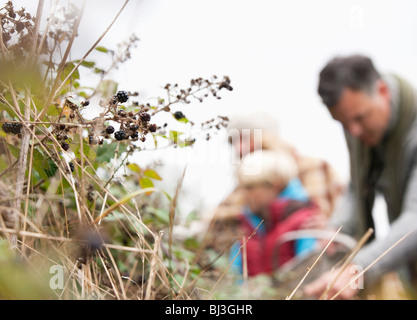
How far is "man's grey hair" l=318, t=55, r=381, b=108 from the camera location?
2217 mm

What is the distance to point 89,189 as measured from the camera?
2.52ft

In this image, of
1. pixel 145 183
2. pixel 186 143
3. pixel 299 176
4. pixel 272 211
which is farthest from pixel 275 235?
pixel 186 143

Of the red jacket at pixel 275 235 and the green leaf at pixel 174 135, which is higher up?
the green leaf at pixel 174 135

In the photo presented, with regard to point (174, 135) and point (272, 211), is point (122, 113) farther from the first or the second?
point (272, 211)

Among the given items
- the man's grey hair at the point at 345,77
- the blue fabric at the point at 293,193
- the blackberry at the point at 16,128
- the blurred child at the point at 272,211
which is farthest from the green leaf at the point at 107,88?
the blue fabric at the point at 293,193

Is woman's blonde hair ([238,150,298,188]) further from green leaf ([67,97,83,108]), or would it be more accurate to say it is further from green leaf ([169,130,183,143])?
green leaf ([67,97,83,108])

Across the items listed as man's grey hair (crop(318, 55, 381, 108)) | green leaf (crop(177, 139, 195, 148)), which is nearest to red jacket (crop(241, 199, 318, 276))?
man's grey hair (crop(318, 55, 381, 108))

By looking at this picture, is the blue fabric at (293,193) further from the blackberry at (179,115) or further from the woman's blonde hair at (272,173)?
the blackberry at (179,115)

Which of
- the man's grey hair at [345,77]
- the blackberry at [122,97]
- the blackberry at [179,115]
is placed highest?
the man's grey hair at [345,77]

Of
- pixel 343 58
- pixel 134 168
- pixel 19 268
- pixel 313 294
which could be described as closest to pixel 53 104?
pixel 134 168

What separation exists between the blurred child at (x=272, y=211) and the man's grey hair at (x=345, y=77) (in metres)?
1.15

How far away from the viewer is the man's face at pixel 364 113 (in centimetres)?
221

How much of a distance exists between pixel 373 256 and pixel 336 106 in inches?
35.7

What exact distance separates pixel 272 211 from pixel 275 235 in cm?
23
